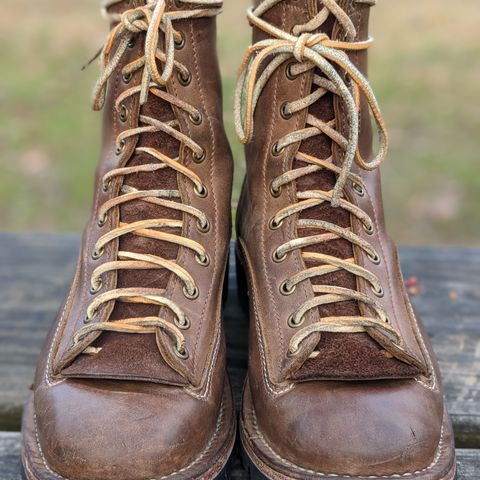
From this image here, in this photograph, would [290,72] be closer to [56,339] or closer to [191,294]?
[191,294]

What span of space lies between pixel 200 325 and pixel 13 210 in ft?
7.37

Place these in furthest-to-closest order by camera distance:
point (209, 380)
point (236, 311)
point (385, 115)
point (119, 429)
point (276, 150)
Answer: point (385, 115), point (236, 311), point (276, 150), point (209, 380), point (119, 429)

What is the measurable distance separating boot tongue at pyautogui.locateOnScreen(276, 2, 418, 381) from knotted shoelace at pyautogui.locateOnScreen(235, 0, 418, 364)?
0.03 ft

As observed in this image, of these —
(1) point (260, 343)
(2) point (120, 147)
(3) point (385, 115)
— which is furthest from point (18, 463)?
(3) point (385, 115)

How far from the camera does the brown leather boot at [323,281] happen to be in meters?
0.89

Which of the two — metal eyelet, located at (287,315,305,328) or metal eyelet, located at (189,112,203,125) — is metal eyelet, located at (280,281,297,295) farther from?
metal eyelet, located at (189,112,203,125)

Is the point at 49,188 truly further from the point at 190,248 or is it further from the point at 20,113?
the point at 190,248

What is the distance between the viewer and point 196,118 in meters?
1.10

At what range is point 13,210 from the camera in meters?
3.01

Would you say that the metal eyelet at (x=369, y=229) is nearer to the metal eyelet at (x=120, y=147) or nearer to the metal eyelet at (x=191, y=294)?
the metal eyelet at (x=191, y=294)

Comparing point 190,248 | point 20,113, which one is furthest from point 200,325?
point 20,113

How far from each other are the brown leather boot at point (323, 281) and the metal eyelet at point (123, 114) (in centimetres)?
19

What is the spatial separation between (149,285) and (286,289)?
21cm

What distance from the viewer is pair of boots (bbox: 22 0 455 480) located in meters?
0.89
